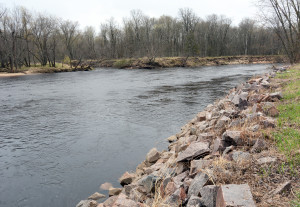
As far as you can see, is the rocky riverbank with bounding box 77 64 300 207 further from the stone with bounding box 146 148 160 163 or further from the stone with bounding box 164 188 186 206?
the stone with bounding box 146 148 160 163

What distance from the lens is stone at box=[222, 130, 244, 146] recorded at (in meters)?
4.33

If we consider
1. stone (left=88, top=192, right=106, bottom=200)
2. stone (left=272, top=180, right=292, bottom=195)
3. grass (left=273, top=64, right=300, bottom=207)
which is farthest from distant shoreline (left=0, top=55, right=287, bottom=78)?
stone (left=272, top=180, right=292, bottom=195)

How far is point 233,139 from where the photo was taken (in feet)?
14.4

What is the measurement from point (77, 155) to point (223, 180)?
17.9 ft

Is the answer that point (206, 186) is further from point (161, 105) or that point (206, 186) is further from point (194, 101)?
point (194, 101)

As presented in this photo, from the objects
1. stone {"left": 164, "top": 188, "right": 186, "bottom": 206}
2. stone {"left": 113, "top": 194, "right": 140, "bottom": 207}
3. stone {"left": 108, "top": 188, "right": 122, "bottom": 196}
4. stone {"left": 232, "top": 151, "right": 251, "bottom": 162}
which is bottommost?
stone {"left": 108, "top": 188, "right": 122, "bottom": 196}

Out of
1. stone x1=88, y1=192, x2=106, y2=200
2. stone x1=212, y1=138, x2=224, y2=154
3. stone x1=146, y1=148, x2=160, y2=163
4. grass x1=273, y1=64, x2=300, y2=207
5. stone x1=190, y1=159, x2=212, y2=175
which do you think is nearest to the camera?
grass x1=273, y1=64, x2=300, y2=207


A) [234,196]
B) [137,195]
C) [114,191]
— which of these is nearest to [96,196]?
[114,191]

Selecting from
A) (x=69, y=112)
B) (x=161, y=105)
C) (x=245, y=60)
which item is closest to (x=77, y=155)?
(x=69, y=112)

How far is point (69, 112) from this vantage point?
13164mm

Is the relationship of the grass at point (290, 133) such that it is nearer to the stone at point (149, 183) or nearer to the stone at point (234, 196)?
the stone at point (234, 196)

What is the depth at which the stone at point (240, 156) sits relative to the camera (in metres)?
3.61

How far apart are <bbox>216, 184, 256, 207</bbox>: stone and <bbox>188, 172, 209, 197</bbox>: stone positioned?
417mm

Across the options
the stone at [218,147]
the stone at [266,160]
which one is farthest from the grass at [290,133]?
the stone at [218,147]
